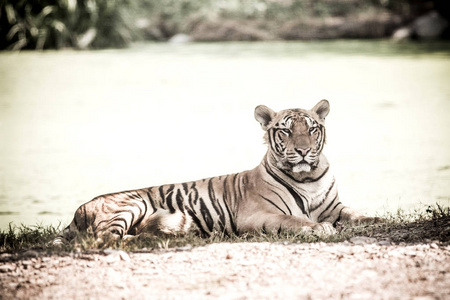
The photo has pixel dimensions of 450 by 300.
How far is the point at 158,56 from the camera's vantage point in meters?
21.0

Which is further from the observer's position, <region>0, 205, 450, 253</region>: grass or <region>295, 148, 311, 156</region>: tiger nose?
<region>295, 148, 311, 156</region>: tiger nose

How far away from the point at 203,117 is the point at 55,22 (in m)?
8.68

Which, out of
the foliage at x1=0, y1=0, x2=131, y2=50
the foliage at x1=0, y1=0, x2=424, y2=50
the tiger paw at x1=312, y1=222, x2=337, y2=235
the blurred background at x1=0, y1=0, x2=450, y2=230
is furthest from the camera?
the foliage at x1=0, y1=0, x2=424, y2=50

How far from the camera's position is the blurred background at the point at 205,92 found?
916 cm

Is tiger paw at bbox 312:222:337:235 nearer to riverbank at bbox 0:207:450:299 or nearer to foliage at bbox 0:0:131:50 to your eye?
riverbank at bbox 0:207:450:299

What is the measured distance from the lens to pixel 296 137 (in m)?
4.85

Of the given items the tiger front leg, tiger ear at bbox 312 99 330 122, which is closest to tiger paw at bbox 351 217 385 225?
the tiger front leg

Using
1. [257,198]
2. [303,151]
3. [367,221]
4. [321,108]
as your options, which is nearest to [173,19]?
[321,108]

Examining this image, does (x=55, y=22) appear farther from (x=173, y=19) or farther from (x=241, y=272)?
(x=241, y=272)

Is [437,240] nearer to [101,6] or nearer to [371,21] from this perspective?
[101,6]

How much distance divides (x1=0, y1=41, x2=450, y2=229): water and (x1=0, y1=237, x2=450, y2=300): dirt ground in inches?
61.0

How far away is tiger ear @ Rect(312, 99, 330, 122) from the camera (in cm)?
500

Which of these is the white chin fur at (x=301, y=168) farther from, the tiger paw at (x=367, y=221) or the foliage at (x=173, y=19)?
the foliage at (x=173, y=19)

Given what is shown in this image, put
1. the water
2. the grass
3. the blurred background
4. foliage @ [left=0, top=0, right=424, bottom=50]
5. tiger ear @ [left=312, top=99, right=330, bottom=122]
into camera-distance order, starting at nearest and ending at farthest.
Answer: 1. the grass
2. tiger ear @ [left=312, top=99, right=330, bottom=122]
3. the water
4. the blurred background
5. foliage @ [left=0, top=0, right=424, bottom=50]
